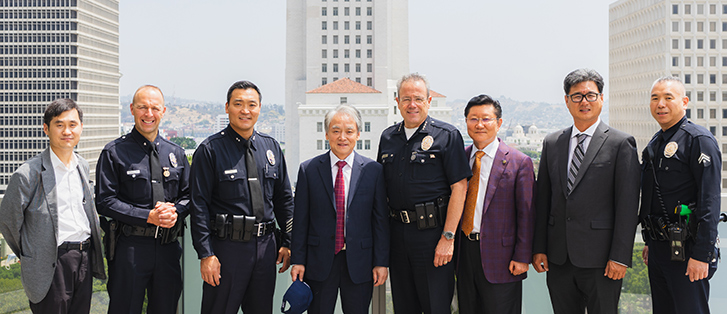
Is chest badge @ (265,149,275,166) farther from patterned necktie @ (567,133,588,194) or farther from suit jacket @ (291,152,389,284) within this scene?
patterned necktie @ (567,133,588,194)

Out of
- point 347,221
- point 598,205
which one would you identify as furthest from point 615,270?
point 347,221

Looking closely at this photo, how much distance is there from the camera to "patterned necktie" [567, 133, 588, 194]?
12.5ft

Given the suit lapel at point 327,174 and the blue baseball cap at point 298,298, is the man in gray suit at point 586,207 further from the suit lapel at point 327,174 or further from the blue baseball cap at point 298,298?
the blue baseball cap at point 298,298

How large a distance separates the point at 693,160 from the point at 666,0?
364ft

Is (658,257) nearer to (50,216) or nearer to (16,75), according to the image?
(50,216)

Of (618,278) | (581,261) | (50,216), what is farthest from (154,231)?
(618,278)

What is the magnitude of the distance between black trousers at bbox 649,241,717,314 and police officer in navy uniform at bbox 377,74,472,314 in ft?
Answer: 4.67

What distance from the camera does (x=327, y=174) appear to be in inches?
152

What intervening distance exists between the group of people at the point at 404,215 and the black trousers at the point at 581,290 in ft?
0.03

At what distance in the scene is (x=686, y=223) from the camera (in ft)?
12.2

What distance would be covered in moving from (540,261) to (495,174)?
689mm

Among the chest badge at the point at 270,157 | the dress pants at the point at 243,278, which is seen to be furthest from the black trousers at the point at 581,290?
the chest badge at the point at 270,157

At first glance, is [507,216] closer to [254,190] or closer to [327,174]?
[327,174]

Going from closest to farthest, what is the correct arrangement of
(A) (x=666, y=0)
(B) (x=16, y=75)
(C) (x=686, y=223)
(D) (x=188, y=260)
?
1. (C) (x=686, y=223)
2. (D) (x=188, y=260)
3. (A) (x=666, y=0)
4. (B) (x=16, y=75)
